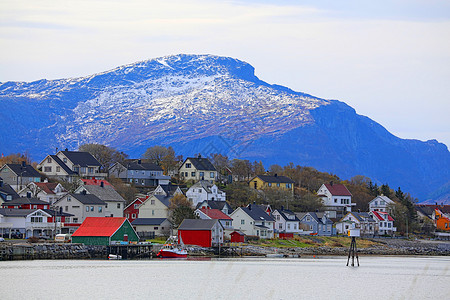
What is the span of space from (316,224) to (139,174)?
109 feet

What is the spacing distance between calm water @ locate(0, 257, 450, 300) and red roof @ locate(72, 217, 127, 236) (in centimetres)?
568

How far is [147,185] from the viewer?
12675cm

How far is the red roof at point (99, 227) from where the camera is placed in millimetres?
76500

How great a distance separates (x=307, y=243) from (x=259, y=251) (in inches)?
555

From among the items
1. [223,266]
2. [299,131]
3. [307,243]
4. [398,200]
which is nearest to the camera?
[223,266]

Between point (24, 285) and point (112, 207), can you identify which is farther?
point (112, 207)

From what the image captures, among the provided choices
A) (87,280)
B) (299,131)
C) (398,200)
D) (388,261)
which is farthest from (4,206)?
(299,131)

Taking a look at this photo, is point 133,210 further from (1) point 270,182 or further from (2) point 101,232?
(1) point 270,182

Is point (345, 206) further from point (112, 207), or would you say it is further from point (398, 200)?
point (112, 207)

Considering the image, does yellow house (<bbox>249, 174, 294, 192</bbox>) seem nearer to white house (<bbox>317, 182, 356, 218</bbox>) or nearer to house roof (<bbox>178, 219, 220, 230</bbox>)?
white house (<bbox>317, 182, 356, 218</bbox>)

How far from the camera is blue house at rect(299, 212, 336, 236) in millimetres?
109125

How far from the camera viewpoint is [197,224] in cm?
8519

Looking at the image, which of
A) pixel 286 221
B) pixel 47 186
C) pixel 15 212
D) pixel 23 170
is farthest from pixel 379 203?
pixel 15 212

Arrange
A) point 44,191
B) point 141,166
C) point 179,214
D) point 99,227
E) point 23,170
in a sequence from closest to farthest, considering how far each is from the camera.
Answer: point 99,227 → point 179,214 → point 44,191 → point 23,170 → point 141,166
